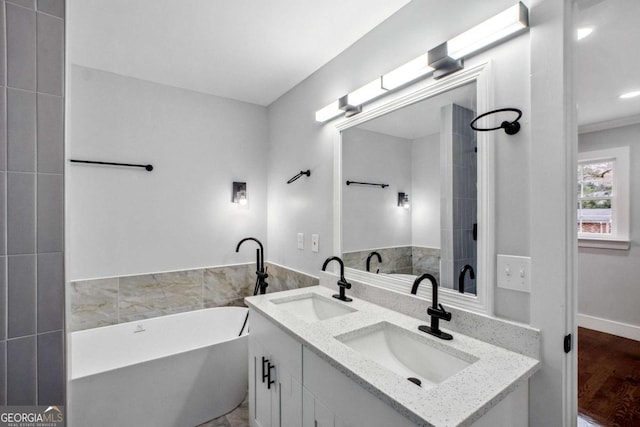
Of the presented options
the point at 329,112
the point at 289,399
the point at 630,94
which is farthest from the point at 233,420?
the point at 630,94

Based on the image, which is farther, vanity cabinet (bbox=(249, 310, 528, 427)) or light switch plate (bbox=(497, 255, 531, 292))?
light switch plate (bbox=(497, 255, 531, 292))

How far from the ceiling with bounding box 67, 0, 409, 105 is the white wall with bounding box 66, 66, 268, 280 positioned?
245mm

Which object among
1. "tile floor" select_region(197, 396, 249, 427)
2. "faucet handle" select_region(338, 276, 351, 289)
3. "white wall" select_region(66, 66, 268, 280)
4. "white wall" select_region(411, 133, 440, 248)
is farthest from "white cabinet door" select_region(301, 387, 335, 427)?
"white wall" select_region(66, 66, 268, 280)

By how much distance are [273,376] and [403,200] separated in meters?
1.15

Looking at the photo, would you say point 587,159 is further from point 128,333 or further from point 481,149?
point 128,333

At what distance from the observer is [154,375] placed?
179 centimetres

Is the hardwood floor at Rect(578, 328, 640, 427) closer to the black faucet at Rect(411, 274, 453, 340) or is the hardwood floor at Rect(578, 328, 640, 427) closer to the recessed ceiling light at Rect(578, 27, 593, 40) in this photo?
the black faucet at Rect(411, 274, 453, 340)

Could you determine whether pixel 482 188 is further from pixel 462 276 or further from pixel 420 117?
pixel 420 117

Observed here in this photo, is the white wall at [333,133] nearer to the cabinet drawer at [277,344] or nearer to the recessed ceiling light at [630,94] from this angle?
the cabinet drawer at [277,344]

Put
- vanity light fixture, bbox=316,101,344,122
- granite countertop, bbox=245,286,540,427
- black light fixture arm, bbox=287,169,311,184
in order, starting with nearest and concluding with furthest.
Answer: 1. granite countertop, bbox=245,286,540,427
2. vanity light fixture, bbox=316,101,344,122
3. black light fixture arm, bbox=287,169,311,184

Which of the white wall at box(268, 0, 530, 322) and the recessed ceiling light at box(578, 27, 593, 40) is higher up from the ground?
the recessed ceiling light at box(578, 27, 593, 40)

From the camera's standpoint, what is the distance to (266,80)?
238 centimetres

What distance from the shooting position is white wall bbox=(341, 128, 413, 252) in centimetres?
162

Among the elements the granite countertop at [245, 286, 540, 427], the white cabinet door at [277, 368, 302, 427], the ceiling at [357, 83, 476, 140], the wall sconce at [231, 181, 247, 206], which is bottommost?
the white cabinet door at [277, 368, 302, 427]
